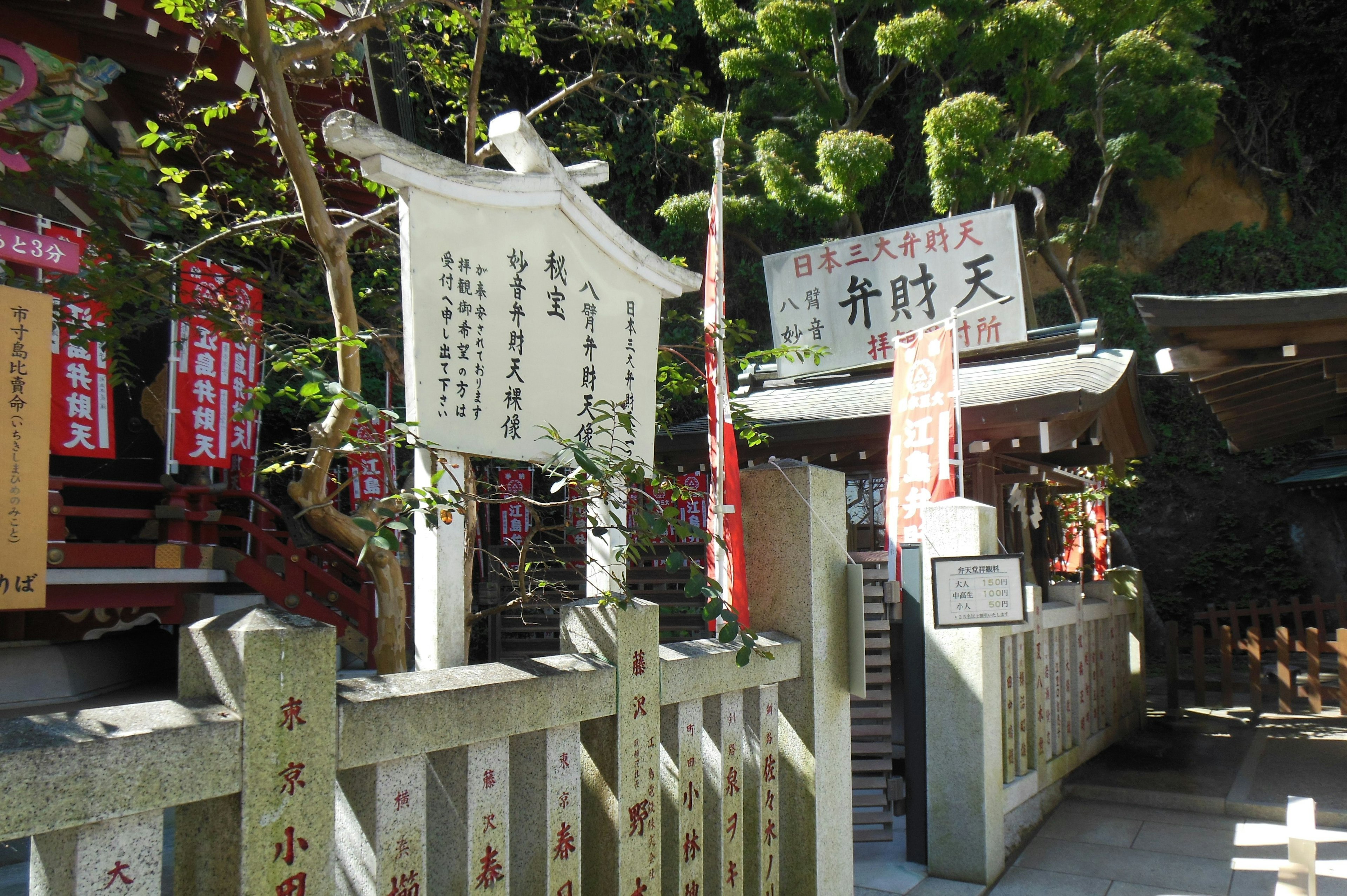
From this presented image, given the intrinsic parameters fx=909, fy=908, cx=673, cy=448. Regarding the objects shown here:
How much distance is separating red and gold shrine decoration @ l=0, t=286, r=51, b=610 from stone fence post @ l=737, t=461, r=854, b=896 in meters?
4.73

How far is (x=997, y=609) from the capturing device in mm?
4758

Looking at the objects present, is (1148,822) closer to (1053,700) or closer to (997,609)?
(1053,700)

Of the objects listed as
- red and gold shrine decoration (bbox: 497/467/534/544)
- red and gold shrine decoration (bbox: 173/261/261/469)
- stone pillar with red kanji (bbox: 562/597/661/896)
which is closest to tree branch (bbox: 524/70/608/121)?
stone pillar with red kanji (bbox: 562/597/661/896)

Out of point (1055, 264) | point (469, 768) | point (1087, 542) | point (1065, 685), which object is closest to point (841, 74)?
point (1055, 264)

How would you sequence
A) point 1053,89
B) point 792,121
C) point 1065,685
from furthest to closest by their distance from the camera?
1. point 792,121
2. point 1053,89
3. point 1065,685

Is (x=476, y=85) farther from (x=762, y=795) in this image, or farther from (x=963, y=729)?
(x=963, y=729)

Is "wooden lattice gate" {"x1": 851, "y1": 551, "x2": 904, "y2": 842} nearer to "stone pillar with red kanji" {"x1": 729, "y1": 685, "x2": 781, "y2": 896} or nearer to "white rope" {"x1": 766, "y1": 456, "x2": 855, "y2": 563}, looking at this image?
"white rope" {"x1": 766, "y1": 456, "x2": 855, "y2": 563}

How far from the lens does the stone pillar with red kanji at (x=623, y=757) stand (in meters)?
2.81

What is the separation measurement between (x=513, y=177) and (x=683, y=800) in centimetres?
214

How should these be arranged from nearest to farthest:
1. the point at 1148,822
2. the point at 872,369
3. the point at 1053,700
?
the point at 1148,822 < the point at 1053,700 < the point at 872,369

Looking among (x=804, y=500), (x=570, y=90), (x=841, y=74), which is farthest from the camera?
(x=841, y=74)

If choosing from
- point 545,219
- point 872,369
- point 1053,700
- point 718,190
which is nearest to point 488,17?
point 718,190

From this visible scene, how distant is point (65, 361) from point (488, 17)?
17.7ft

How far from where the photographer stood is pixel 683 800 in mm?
3135
